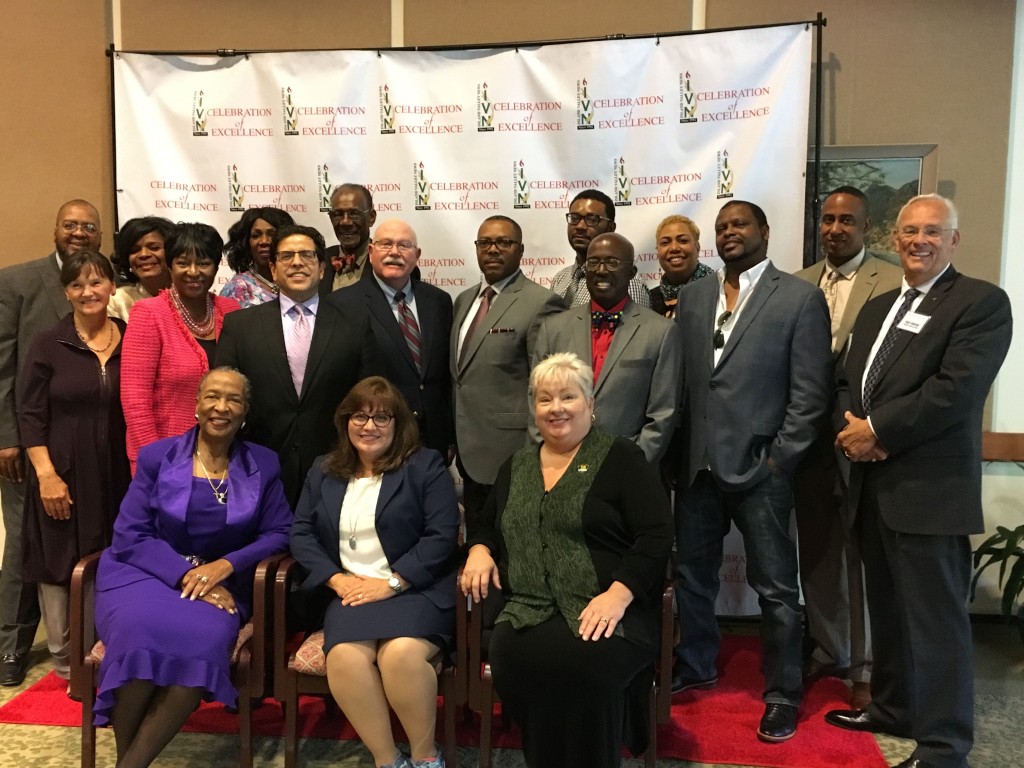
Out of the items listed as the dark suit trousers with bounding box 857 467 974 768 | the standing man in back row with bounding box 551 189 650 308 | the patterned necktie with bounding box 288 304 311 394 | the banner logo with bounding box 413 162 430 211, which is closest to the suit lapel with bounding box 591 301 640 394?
the standing man in back row with bounding box 551 189 650 308

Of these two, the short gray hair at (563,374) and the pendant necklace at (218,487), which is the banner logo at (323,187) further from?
the short gray hair at (563,374)

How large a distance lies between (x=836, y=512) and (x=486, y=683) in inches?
62.6

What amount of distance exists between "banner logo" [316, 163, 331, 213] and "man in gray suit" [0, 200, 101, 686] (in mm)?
1156

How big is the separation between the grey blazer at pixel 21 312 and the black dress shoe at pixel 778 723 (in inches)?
126

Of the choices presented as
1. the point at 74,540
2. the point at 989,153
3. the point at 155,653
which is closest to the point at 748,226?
the point at 989,153

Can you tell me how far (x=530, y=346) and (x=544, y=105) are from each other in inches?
61.8

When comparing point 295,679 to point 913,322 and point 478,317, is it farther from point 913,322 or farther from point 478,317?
point 913,322

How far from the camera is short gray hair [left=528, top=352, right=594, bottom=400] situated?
90.7 inches

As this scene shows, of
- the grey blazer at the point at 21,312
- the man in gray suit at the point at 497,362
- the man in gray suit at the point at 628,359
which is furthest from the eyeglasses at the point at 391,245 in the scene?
the grey blazer at the point at 21,312

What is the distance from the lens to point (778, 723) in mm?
2715

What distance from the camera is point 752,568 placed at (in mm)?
2812

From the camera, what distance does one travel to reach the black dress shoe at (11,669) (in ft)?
10.3

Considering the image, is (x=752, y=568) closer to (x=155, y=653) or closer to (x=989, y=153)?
(x=155, y=653)

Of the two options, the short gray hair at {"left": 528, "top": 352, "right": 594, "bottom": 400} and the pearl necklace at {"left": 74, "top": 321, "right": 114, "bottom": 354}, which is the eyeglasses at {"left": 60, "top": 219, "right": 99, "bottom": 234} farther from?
the short gray hair at {"left": 528, "top": 352, "right": 594, "bottom": 400}
